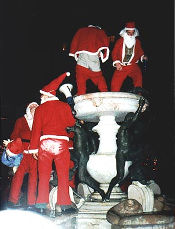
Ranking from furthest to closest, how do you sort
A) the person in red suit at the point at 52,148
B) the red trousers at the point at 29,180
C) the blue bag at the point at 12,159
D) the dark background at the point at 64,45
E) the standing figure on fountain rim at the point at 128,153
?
the dark background at the point at 64,45 < the blue bag at the point at 12,159 < the red trousers at the point at 29,180 < the standing figure on fountain rim at the point at 128,153 < the person in red suit at the point at 52,148

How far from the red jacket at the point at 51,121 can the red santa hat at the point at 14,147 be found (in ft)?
1.58

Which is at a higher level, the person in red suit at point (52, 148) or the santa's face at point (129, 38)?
the santa's face at point (129, 38)

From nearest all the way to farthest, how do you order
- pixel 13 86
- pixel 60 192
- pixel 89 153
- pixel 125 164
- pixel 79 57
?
pixel 60 192 < pixel 125 164 < pixel 89 153 < pixel 79 57 < pixel 13 86

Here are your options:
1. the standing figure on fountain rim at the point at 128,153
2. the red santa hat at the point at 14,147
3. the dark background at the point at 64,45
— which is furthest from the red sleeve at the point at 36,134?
the dark background at the point at 64,45

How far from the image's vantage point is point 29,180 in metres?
4.05

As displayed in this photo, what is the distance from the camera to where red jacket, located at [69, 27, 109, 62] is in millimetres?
4570

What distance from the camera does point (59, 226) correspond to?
296cm

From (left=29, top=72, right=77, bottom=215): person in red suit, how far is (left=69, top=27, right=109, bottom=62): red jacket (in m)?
1.25

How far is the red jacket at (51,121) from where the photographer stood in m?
3.53

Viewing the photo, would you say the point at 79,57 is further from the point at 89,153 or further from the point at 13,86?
the point at 13,86

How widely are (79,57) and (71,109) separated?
4.02 ft

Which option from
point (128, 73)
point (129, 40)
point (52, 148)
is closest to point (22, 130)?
point (52, 148)

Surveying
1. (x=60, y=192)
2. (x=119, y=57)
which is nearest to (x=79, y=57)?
(x=119, y=57)

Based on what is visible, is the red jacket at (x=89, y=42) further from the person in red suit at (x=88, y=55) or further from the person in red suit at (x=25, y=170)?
the person in red suit at (x=25, y=170)
